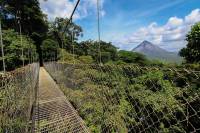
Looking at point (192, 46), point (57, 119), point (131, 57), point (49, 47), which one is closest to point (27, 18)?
point (49, 47)

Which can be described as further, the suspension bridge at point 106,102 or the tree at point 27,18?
the tree at point 27,18

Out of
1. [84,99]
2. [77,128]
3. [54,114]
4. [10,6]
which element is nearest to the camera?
[77,128]

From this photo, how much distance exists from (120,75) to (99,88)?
0.24m

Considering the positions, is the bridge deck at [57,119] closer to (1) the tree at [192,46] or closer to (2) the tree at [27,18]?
(1) the tree at [192,46]

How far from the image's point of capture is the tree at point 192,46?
944 centimetres

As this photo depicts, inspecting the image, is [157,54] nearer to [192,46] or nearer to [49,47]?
[192,46]

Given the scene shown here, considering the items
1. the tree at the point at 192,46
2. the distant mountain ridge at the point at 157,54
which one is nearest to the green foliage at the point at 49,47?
the distant mountain ridge at the point at 157,54

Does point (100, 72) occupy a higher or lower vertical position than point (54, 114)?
higher

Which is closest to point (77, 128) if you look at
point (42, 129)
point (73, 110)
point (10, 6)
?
point (42, 129)

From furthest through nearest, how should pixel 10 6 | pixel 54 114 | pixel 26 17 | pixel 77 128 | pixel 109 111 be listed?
pixel 26 17 < pixel 10 6 < pixel 54 114 < pixel 77 128 < pixel 109 111

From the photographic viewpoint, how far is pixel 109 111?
6.64 ft

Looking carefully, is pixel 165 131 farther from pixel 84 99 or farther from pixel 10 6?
pixel 10 6

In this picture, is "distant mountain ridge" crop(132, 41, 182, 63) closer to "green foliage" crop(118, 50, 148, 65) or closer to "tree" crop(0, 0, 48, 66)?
"green foliage" crop(118, 50, 148, 65)

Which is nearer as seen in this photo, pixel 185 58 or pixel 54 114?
pixel 54 114
